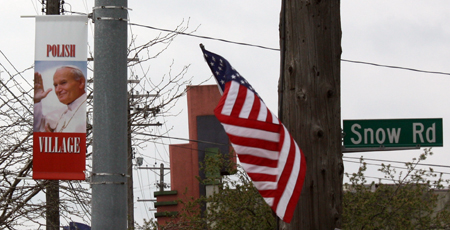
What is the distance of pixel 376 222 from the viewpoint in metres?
11.5

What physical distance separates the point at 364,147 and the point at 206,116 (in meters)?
11.8

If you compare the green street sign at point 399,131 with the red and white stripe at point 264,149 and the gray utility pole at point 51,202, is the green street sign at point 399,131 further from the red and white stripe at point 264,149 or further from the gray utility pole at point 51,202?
the gray utility pole at point 51,202

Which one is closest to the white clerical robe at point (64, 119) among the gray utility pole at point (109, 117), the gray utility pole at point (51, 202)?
the gray utility pole at point (109, 117)

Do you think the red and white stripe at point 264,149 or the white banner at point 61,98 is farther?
the red and white stripe at point 264,149

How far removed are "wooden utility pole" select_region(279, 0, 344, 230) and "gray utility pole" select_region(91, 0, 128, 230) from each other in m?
1.67

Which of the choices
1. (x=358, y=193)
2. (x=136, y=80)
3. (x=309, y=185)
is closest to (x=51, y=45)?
(x=309, y=185)

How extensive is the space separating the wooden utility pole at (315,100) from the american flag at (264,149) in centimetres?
27

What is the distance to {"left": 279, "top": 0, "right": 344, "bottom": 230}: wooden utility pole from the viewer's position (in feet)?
Result: 15.8

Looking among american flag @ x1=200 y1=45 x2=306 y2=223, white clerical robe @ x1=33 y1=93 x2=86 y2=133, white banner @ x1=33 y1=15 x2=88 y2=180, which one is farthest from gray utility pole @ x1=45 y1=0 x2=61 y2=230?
american flag @ x1=200 y1=45 x2=306 y2=223

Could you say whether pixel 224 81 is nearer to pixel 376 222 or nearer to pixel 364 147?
pixel 364 147

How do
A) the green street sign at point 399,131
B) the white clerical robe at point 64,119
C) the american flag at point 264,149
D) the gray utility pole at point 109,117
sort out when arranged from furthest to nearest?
the green street sign at point 399,131
the american flag at point 264,149
the white clerical robe at point 64,119
the gray utility pole at point 109,117

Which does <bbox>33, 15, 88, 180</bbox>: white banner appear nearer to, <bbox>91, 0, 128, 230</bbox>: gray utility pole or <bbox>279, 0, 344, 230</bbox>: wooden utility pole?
<bbox>91, 0, 128, 230</bbox>: gray utility pole

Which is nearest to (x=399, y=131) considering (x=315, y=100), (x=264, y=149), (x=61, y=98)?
(x=315, y=100)

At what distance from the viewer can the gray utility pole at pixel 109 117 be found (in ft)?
11.8
